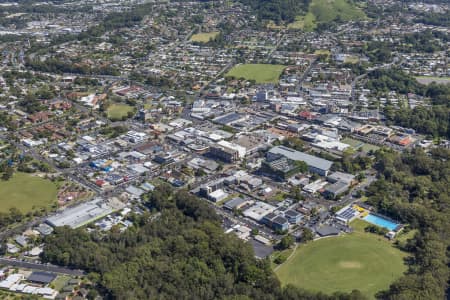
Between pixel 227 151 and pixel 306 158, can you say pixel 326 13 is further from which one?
pixel 227 151

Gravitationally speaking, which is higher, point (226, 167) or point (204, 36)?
point (204, 36)

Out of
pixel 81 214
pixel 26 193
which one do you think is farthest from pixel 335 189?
pixel 26 193

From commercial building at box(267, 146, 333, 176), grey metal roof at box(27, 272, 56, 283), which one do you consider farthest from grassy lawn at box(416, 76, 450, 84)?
grey metal roof at box(27, 272, 56, 283)

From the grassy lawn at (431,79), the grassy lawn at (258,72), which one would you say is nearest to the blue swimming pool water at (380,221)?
the grassy lawn at (258,72)

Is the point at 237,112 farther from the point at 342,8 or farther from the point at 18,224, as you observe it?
the point at 342,8

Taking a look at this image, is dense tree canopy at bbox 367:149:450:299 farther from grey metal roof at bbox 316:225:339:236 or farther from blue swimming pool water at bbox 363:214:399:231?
grey metal roof at bbox 316:225:339:236

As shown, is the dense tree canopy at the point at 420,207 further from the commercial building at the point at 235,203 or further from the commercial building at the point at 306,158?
the commercial building at the point at 235,203
